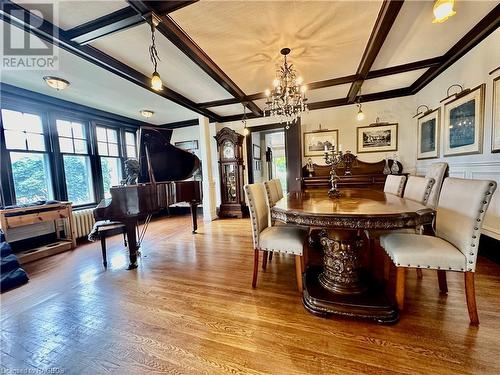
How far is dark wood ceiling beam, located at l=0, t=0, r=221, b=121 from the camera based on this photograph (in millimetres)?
1700

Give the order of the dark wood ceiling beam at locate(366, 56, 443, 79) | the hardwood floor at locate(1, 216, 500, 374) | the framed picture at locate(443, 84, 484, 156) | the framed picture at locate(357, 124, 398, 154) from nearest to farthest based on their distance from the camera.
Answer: the hardwood floor at locate(1, 216, 500, 374) → the framed picture at locate(443, 84, 484, 156) → the dark wood ceiling beam at locate(366, 56, 443, 79) → the framed picture at locate(357, 124, 398, 154)

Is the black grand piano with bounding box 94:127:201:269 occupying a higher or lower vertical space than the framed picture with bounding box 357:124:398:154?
lower

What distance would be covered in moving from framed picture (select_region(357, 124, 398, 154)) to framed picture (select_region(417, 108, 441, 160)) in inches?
16.3

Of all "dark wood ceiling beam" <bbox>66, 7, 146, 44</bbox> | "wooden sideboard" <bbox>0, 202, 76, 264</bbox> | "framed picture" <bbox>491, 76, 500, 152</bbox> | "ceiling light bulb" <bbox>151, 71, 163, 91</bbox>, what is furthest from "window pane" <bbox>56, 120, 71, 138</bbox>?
"framed picture" <bbox>491, 76, 500, 152</bbox>

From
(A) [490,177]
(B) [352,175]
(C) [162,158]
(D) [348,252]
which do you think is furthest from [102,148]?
(A) [490,177]

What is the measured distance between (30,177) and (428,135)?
6.90 metres

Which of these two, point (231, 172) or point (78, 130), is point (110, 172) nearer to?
point (78, 130)

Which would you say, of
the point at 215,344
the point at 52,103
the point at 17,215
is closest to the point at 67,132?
the point at 52,103

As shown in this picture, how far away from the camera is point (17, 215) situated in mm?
2809

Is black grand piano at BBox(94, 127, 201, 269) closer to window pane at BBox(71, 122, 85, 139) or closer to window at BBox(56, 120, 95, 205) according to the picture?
window at BBox(56, 120, 95, 205)

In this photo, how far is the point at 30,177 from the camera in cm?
337

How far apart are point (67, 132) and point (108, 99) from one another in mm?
1041

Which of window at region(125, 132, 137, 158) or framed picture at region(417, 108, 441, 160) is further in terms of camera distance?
window at region(125, 132, 137, 158)

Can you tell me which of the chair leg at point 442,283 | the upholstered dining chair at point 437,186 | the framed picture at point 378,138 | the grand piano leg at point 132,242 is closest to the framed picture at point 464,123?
the upholstered dining chair at point 437,186
